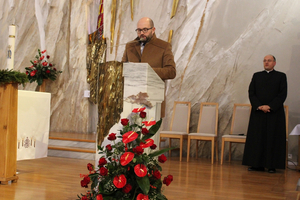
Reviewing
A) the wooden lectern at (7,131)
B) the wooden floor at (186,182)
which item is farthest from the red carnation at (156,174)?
the wooden lectern at (7,131)

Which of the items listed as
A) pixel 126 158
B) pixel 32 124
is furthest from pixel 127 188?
pixel 32 124

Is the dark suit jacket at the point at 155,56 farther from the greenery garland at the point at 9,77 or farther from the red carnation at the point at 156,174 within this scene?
the greenery garland at the point at 9,77

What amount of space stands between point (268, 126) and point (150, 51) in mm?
3013

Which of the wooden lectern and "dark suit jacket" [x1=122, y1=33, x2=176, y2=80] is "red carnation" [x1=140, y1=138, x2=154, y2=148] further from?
the wooden lectern

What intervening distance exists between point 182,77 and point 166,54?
12.5 feet

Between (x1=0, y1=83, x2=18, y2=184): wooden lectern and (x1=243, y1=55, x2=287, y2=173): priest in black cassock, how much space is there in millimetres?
3403

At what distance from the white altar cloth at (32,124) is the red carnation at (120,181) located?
2.01 meters

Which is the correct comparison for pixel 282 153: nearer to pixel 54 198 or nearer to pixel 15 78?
pixel 54 198

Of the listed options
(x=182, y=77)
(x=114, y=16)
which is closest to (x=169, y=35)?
(x=182, y=77)

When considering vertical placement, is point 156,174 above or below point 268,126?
below

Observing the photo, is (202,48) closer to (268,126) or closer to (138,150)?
(268,126)

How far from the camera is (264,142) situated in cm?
523

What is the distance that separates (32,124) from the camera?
398 centimetres

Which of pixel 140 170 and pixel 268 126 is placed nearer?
pixel 140 170
